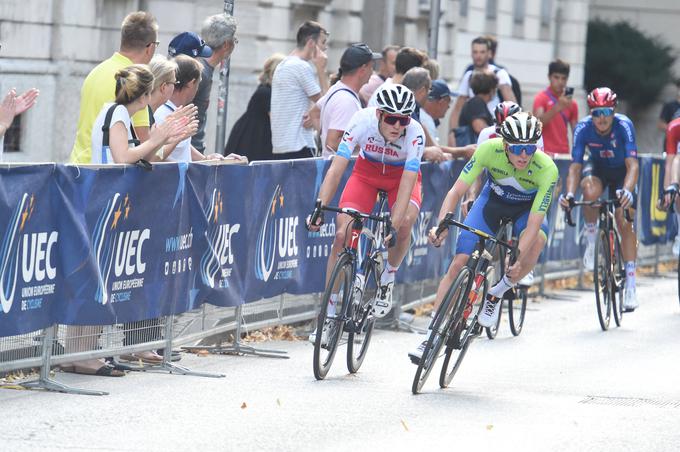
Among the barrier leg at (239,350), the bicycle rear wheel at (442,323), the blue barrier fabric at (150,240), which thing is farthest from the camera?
the barrier leg at (239,350)

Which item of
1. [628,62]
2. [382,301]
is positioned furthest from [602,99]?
[628,62]

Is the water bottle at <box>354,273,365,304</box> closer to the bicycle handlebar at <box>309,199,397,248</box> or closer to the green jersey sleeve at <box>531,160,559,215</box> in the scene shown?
the bicycle handlebar at <box>309,199,397,248</box>

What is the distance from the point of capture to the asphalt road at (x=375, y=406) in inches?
349

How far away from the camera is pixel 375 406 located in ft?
33.0

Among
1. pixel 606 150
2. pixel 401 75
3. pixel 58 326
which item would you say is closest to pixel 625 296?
pixel 606 150

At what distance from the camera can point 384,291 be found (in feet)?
38.7

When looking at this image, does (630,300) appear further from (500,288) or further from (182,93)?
(182,93)

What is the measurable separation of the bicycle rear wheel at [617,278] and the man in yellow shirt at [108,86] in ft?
17.3

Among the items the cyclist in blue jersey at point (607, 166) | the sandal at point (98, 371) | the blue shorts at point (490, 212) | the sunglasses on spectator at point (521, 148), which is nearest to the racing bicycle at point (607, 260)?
the cyclist in blue jersey at point (607, 166)

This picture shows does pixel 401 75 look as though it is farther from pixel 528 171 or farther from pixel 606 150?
pixel 528 171

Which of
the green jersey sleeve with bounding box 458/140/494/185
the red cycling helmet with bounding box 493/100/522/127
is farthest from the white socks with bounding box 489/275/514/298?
the red cycling helmet with bounding box 493/100/522/127

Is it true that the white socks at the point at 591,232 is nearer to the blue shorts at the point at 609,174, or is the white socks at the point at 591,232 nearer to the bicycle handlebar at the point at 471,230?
the blue shorts at the point at 609,174

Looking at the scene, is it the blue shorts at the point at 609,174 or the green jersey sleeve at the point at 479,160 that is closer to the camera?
the green jersey sleeve at the point at 479,160

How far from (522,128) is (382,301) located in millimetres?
1600
